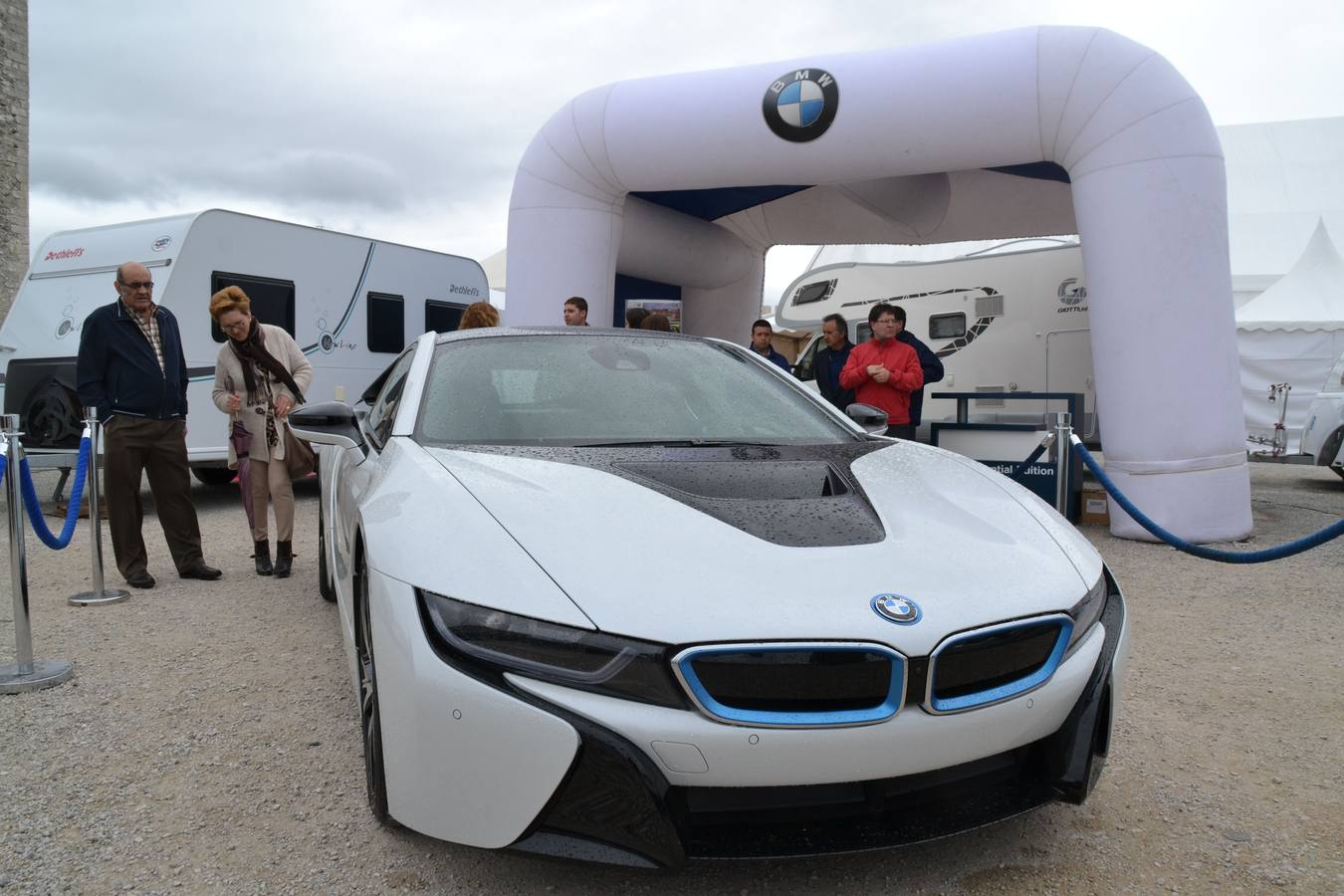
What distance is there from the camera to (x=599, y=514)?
2.08 metres

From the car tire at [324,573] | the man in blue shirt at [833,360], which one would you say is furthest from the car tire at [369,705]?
the man in blue shirt at [833,360]

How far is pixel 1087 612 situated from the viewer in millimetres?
2109

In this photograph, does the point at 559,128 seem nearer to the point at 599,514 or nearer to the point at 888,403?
the point at 888,403

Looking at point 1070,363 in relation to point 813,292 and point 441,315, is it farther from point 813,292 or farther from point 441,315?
point 441,315

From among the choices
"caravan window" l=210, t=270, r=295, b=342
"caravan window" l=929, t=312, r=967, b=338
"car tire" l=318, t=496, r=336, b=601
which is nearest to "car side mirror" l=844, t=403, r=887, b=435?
"car tire" l=318, t=496, r=336, b=601

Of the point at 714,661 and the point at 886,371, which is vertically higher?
the point at 886,371

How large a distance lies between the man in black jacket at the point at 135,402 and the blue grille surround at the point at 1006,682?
184 inches

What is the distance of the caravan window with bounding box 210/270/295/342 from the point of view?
25.8 feet

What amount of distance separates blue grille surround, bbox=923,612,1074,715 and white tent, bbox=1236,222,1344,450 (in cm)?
1236

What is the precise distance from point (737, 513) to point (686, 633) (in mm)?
464

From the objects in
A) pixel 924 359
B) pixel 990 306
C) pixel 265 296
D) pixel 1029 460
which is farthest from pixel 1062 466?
pixel 265 296

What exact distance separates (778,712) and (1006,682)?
0.51 m

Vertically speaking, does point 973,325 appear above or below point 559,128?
below

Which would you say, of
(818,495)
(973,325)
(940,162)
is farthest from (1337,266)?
(818,495)
